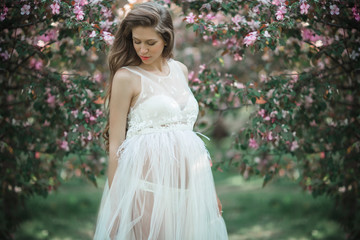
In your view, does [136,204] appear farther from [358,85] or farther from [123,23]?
[358,85]

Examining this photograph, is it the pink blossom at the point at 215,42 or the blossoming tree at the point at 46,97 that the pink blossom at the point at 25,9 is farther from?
the pink blossom at the point at 215,42

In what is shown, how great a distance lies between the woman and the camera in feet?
6.64

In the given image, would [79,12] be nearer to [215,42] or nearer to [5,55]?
[5,55]

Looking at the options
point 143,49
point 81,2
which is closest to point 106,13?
point 81,2

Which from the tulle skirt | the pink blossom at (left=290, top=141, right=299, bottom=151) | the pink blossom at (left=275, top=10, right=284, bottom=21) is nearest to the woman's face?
the tulle skirt

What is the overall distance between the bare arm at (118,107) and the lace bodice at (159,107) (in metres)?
0.06

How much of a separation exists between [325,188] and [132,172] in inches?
85.2

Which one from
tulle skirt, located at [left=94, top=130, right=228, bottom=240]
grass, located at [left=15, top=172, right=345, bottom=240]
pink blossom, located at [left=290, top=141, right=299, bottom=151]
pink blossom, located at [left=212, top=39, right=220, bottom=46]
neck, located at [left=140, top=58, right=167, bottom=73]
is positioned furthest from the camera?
grass, located at [left=15, top=172, right=345, bottom=240]

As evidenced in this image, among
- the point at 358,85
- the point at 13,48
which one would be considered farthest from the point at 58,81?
the point at 358,85

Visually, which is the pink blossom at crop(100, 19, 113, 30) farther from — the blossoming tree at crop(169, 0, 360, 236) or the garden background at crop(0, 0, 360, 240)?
the blossoming tree at crop(169, 0, 360, 236)

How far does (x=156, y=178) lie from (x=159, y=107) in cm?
39

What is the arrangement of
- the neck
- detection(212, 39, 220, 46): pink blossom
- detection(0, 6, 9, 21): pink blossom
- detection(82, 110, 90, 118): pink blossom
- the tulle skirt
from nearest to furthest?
1. the tulle skirt
2. the neck
3. detection(0, 6, 9, 21): pink blossom
4. detection(82, 110, 90, 118): pink blossom
5. detection(212, 39, 220, 46): pink blossom

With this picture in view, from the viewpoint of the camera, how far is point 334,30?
3.03m

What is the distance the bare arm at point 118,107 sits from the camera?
202 centimetres
